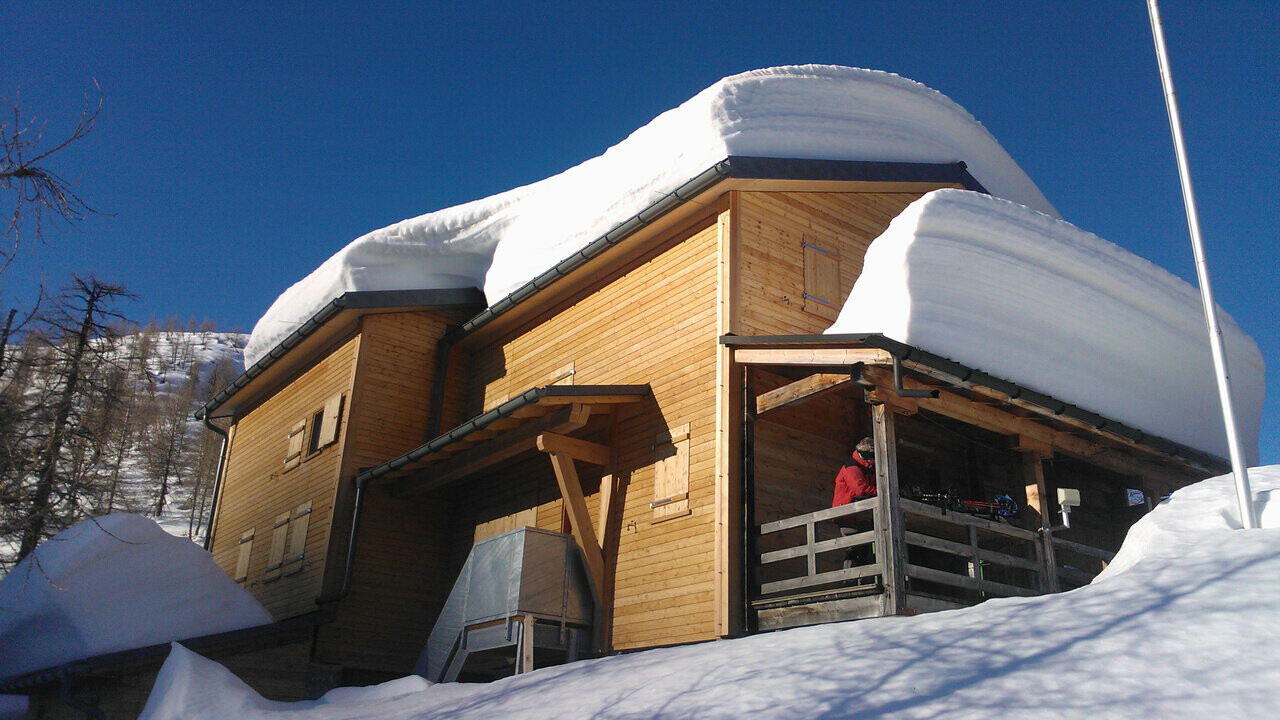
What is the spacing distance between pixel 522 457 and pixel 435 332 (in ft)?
13.7

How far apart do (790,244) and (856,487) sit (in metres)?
4.11

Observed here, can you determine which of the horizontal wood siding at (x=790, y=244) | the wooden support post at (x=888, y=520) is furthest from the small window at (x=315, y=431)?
the wooden support post at (x=888, y=520)

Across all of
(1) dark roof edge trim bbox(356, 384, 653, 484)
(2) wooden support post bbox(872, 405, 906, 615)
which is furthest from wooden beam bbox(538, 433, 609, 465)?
(2) wooden support post bbox(872, 405, 906, 615)

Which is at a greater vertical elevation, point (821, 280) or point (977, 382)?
point (821, 280)

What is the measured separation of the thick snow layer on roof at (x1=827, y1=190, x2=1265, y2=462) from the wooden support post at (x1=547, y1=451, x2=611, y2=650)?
3.83 m

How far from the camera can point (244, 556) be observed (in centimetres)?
1894

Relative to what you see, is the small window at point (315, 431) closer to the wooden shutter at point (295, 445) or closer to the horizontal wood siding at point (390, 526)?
the wooden shutter at point (295, 445)

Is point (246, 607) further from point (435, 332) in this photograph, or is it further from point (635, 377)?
point (635, 377)

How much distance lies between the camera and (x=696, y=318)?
12.2 meters

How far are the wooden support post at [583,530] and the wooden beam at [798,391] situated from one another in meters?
2.61

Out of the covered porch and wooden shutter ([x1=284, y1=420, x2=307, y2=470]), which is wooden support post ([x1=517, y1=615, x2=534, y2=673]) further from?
wooden shutter ([x1=284, y1=420, x2=307, y2=470])

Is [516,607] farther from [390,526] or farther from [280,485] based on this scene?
[280,485]

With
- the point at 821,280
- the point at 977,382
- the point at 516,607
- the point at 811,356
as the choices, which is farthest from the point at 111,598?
the point at 977,382

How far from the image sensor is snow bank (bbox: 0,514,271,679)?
13375mm
